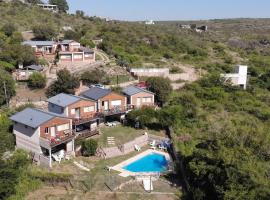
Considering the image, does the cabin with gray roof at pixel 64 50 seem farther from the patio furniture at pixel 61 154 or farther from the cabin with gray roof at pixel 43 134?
the patio furniture at pixel 61 154

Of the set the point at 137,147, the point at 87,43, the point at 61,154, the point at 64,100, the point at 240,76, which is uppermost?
the point at 87,43

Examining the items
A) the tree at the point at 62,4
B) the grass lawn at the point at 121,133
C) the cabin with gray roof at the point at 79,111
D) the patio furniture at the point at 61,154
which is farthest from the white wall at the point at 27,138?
the tree at the point at 62,4

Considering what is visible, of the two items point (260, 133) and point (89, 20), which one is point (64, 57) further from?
point (89, 20)

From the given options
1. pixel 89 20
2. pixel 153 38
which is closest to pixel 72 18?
pixel 89 20

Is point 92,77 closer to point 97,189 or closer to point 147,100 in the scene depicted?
point 147,100

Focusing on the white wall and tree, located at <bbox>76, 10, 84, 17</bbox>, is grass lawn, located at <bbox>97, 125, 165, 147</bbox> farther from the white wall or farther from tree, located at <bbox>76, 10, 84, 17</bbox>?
tree, located at <bbox>76, 10, 84, 17</bbox>

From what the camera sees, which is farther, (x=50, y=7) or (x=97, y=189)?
(x=50, y=7)

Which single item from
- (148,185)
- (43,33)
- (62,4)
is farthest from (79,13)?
(148,185)

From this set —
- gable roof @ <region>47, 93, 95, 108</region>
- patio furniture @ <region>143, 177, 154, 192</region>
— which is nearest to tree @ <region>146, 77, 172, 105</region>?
gable roof @ <region>47, 93, 95, 108</region>
